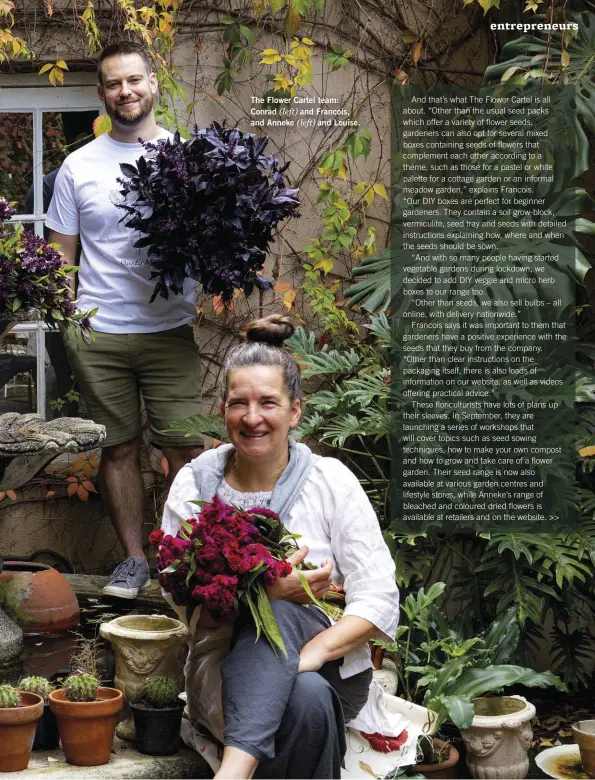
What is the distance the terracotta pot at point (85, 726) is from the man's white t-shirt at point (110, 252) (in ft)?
5.62

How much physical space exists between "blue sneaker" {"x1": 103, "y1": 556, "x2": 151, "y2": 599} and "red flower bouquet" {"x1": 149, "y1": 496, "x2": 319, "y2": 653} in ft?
5.05

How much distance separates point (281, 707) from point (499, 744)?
1419mm

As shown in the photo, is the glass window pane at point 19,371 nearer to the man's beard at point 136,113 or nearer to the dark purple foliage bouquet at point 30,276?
the man's beard at point 136,113

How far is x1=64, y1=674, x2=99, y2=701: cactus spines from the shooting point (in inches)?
109

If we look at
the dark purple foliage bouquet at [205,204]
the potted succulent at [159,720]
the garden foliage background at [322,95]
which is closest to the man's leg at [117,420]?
the dark purple foliage bouquet at [205,204]

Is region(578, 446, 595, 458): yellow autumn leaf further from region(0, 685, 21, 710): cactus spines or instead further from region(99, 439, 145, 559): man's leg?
region(0, 685, 21, 710): cactus spines

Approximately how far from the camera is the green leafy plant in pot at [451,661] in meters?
3.40

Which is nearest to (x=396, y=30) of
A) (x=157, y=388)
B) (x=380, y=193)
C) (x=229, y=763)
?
(x=380, y=193)

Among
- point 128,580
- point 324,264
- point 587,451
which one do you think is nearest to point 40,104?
point 324,264

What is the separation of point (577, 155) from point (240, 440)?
7.45 feet

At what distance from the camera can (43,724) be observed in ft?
9.45

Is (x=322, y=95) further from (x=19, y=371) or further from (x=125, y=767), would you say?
(x=125, y=767)

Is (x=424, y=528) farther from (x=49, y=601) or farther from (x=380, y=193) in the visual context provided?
(x=380, y=193)

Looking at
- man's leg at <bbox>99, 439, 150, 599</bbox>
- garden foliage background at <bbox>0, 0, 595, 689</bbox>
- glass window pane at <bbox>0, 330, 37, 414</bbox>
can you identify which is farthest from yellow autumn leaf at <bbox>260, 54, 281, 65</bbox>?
man's leg at <bbox>99, 439, 150, 599</bbox>
